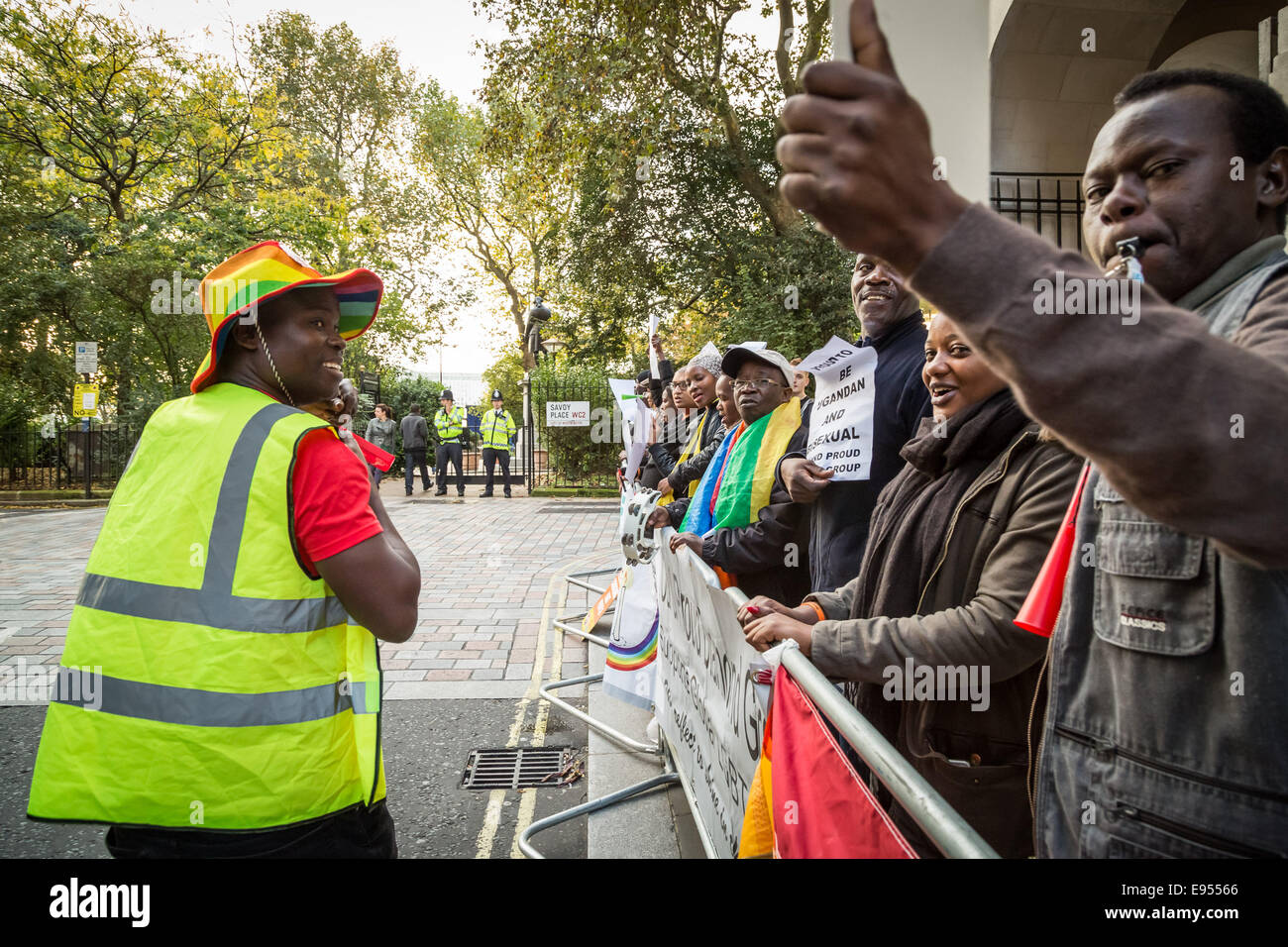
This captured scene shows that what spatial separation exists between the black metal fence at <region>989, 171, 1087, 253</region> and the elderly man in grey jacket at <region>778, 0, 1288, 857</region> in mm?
8536

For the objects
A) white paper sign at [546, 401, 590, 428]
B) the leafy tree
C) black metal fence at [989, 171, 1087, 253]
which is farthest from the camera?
white paper sign at [546, 401, 590, 428]

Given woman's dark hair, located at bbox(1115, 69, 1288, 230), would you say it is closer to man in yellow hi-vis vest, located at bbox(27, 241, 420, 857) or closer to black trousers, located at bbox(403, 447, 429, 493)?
man in yellow hi-vis vest, located at bbox(27, 241, 420, 857)

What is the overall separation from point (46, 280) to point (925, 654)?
21411 mm

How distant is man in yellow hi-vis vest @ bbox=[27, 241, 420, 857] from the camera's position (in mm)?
1607

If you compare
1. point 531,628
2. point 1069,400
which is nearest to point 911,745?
point 1069,400

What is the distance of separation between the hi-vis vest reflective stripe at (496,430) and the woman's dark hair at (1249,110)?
18.2m

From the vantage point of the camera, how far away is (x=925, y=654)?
5.71 ft

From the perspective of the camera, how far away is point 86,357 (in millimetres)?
15727

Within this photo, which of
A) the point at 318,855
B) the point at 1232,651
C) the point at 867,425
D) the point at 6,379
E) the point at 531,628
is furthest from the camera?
the point at 6,379

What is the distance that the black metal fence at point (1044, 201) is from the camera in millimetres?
8969

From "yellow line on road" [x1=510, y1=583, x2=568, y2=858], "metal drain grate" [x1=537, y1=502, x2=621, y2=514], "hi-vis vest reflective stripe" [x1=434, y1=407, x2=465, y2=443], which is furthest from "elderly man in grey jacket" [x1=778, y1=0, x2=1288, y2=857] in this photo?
"hi-vis vest reflective stripe" [x1=434, y1=407, x2=465, y2=443]

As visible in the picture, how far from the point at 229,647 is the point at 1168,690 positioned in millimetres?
1700

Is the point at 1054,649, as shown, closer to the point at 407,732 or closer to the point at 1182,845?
the point at 1182,845

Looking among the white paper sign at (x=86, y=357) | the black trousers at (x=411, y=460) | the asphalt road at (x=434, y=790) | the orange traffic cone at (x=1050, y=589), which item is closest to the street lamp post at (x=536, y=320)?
the black trousers at (x=411, y=460)
